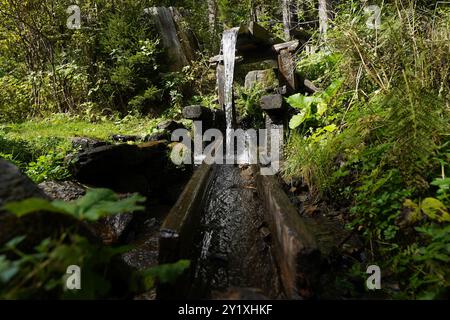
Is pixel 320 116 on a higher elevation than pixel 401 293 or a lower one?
higher

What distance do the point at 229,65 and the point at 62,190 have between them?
4311 mm

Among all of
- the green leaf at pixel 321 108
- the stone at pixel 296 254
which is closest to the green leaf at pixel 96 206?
the stone at pixel 296 254

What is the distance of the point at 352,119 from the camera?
128 inches

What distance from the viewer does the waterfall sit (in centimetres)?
608

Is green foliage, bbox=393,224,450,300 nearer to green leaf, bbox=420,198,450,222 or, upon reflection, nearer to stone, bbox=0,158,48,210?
green leaf, bbox=420,198,450,222

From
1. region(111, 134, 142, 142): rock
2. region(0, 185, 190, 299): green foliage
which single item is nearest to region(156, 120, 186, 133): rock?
region(111, 134, 142, 142): rock

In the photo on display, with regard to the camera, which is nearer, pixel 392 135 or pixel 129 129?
pixel 392 135

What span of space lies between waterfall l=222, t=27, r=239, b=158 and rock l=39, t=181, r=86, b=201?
9.92ft

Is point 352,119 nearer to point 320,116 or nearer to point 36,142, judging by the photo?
point 320,116

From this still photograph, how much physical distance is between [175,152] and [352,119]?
99.4 inches

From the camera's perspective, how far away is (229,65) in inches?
253

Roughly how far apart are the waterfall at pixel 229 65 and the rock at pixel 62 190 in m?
3.02
